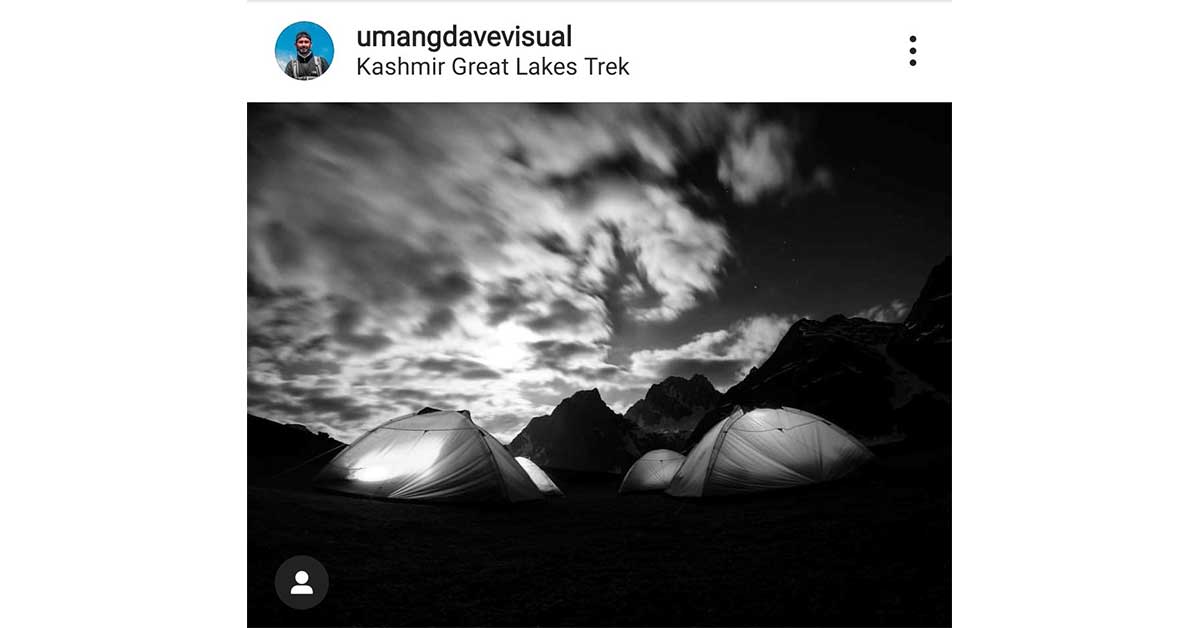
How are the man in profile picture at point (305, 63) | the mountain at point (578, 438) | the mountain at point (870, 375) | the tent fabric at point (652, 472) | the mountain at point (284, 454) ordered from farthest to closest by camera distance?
the mountain at point (578, 438), the mountain at point (870, 375), the tent fabric at point (652, 472), the mountain at point (284, 454), the man in profile picture at point (305, 63)

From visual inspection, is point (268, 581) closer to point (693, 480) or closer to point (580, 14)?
point (580, 14)

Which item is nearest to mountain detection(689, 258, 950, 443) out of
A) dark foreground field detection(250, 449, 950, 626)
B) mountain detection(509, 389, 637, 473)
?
dark foreground field detection(250, 449, 950, 626)

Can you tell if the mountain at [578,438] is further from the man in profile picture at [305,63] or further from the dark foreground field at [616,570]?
the man in profile picture at [305,63]

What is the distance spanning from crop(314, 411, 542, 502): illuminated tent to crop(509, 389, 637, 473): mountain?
96.2 m

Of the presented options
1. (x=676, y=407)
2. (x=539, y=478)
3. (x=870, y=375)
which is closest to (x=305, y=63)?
(x=539, y=478)

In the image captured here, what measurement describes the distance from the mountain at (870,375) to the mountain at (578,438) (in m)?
48.6

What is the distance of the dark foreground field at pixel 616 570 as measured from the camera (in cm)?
330

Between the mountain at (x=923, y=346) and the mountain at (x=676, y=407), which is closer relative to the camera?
the mountain at (x=923, y=346)

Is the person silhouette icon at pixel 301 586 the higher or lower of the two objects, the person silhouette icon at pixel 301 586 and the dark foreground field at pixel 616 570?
the higher

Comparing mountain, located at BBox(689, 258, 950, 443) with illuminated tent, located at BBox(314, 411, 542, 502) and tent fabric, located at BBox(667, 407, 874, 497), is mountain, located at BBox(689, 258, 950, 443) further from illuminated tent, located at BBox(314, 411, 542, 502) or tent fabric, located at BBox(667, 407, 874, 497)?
illuminated tent, located at BBox(314, 411, 542, 502)

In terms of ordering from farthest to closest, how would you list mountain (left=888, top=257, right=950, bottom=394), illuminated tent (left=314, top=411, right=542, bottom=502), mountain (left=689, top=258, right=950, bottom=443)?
mountain (left=689, top=258, right=950, bottom=443) → mountain (left=888, top=257, right=950, bottom=394) → illuminated tent (left=314, top=411, right=542, bottom=502)

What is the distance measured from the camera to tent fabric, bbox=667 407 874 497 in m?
10.2

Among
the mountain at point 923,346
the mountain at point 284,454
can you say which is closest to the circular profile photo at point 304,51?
the mountain at point 284,454
